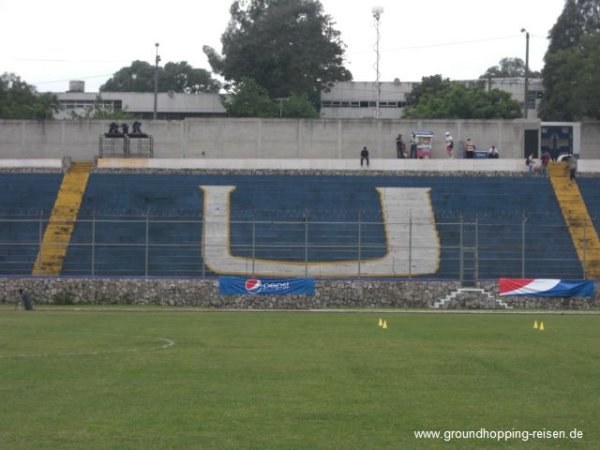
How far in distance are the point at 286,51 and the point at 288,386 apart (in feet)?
348

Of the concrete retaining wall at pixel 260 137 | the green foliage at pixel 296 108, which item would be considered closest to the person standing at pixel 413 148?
the concrete retaining wall at pixel 260 137

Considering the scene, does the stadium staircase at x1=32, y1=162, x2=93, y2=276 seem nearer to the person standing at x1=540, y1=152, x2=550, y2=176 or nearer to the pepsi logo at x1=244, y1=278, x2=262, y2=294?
the pepsi logo at x1=244, y1=278, x2=262, y2=294

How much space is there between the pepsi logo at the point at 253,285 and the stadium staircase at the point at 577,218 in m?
15.0

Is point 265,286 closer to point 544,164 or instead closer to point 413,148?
point 413,148

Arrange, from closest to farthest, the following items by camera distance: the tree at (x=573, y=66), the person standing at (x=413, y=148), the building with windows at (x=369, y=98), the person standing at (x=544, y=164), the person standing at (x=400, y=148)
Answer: the person standing at (x=544, y=164), the person standing at (x=400, y=148), the person standing at (x=413, y=148), the tree at (x=573, y=66), the building with windows at (x=369, y=98)

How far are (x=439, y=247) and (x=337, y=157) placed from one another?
2022 cm

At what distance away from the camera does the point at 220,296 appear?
52.7m

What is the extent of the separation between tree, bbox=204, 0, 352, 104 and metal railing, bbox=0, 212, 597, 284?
214 feet

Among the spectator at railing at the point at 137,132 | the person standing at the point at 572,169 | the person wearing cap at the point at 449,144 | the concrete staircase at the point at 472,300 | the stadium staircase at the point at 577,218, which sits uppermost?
the spectator at railing at the point at 137,132

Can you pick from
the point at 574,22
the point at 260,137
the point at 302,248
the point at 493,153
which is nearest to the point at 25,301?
the point at 302,248

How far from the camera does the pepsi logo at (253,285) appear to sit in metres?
52.2

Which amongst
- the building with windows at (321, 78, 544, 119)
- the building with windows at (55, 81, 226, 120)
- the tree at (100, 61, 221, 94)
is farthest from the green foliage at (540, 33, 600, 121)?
the tree at (100, 61, 221, 94)

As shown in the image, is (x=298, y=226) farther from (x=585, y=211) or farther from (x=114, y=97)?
(x=114, y=97)

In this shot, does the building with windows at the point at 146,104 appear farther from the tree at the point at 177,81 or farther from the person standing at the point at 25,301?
the person standing at the point at 25,301
